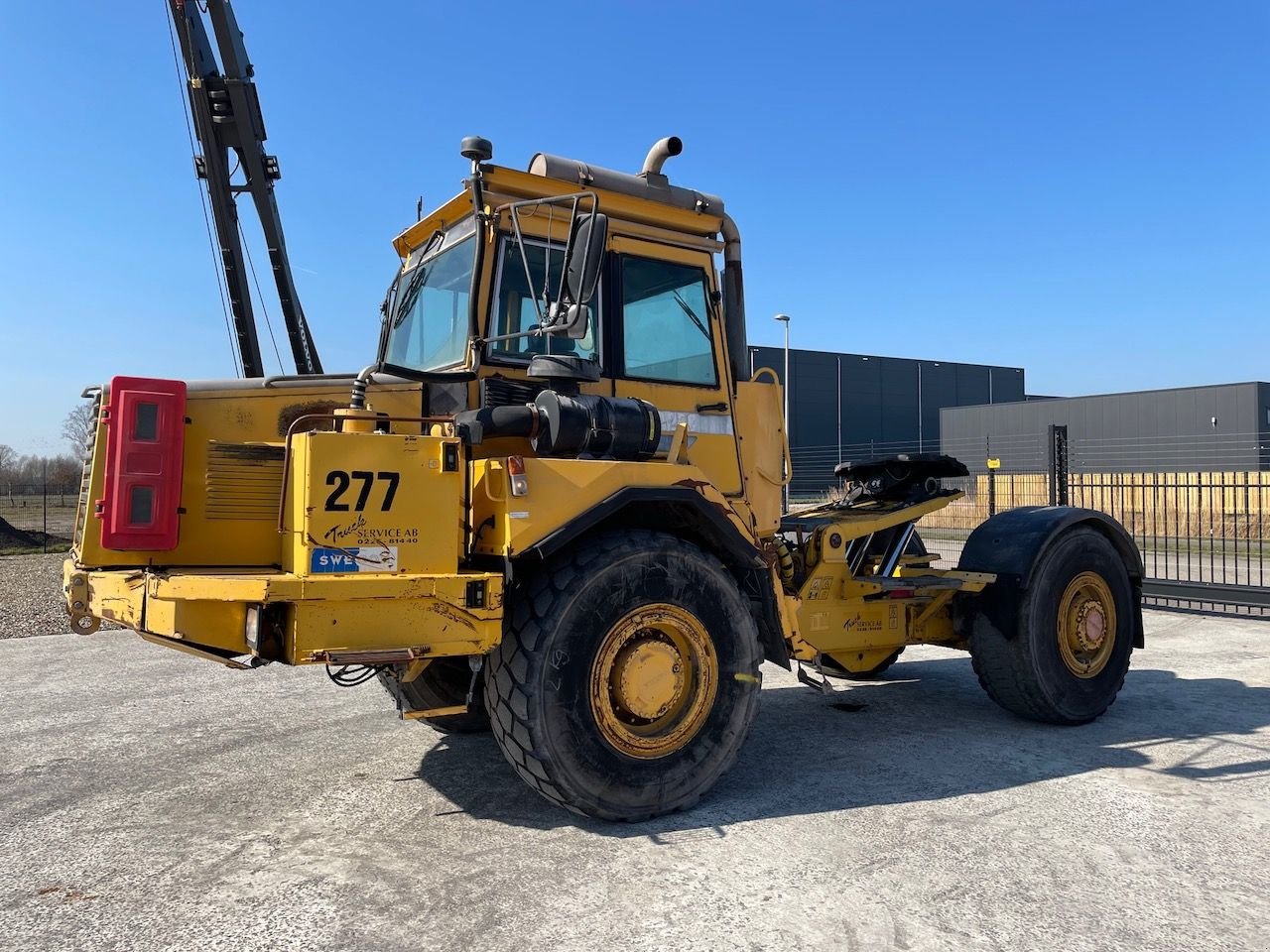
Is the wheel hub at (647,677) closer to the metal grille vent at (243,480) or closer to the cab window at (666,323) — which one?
the cab window at (666,323)

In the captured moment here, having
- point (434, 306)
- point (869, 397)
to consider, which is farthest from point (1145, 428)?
point (434, 306)

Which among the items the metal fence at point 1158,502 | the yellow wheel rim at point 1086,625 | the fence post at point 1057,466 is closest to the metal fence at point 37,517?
the yellow wheel rim at point 1086,625

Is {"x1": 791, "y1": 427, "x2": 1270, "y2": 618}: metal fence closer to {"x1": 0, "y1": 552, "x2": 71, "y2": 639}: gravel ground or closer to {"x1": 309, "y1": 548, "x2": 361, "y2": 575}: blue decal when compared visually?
{"x1": 309, "y1": 548, "x2": 361, "y2": 575}: blue decal

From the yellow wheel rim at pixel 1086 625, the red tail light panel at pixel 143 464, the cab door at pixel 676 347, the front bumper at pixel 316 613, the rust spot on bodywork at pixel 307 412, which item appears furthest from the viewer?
the yellow wheel rim at pixel 1086 625

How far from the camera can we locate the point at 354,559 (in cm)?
369

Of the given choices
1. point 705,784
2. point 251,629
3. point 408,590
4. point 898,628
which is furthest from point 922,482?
point 251,629

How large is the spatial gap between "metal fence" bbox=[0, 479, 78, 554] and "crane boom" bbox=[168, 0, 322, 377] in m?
4.82

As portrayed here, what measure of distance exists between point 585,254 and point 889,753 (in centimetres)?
335

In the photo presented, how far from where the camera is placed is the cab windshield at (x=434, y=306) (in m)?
4.63

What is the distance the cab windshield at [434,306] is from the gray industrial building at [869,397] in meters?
31.7

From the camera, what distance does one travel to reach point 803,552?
5812 mm

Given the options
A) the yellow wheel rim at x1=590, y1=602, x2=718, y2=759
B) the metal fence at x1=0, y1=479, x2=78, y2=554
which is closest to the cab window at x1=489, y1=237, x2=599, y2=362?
the yellow wheel rim at x1=590, y1=602, x2=718, y2=759

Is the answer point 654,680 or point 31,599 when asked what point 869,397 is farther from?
point 654,680

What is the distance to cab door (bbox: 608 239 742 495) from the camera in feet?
16.0
